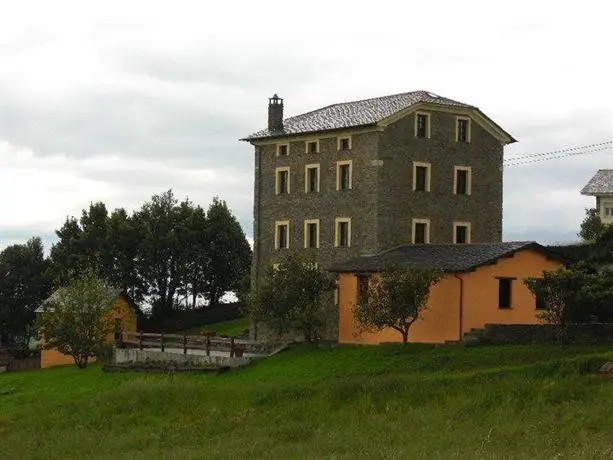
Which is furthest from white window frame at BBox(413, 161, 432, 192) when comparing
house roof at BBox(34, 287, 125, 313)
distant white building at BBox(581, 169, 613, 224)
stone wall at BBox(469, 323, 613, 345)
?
distant white building at BBox(581, 169, 613, 224)

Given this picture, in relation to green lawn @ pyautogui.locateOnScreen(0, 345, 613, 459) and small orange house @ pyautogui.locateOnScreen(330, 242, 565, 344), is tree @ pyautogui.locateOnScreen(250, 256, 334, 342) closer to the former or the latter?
small orange house @ pyautogui.locateOnScreen(330, 242, 565, 344)

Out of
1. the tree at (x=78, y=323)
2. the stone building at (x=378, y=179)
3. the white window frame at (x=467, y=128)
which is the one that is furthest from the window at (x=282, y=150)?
the tree at (x=78, y=323)

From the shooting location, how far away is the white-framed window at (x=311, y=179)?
61000 mm

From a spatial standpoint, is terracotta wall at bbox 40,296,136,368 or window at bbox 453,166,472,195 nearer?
window at bbox 453,166,472,195

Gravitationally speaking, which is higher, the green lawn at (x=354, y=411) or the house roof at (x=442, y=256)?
the house roof at (x=442, y=256)

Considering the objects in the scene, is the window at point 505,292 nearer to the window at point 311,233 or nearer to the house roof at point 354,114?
the house roof at point 354,114

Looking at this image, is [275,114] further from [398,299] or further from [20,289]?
[20,289]

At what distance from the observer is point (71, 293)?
62.4 meters

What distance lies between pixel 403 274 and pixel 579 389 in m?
15.6

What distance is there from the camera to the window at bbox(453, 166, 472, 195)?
60275 millimetres

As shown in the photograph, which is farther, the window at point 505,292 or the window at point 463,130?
the window at point 463,130

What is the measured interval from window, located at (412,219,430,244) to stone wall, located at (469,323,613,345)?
1224 cm

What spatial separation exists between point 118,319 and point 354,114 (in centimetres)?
2233

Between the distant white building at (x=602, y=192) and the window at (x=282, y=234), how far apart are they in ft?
211
